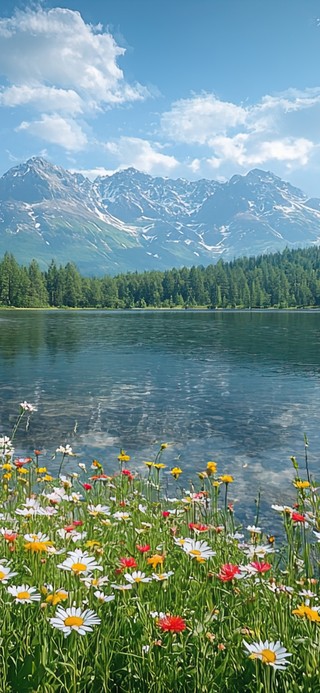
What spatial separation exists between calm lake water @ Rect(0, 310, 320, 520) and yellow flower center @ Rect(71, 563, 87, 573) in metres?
5.23

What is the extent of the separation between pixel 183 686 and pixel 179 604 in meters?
1.21

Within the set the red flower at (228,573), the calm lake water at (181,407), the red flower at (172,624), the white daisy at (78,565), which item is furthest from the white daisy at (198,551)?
the calm lake water at (181,407)

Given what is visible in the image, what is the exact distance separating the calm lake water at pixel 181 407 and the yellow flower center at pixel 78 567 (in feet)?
17.2

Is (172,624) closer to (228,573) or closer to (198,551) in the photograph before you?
(228,573)

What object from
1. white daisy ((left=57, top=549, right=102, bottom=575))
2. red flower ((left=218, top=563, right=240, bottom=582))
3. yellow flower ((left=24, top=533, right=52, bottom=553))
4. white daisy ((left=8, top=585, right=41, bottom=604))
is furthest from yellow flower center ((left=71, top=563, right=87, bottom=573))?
red flower ((left=218, top=563, right=240, bottom=582))

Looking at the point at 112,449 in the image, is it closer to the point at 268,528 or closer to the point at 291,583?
the point at 268,528

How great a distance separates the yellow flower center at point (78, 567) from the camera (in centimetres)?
336

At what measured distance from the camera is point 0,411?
2259 centimetres

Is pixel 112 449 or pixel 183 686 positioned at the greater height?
pixel 183 686

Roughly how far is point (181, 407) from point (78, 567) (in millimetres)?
21522

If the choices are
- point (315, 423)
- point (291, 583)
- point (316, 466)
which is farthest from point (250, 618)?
point (315, 423)

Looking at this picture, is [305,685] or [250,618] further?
[250,618]

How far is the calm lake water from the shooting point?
642 inches

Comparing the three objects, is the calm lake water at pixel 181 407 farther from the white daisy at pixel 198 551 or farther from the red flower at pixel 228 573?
the red flower at pixel 228 573
